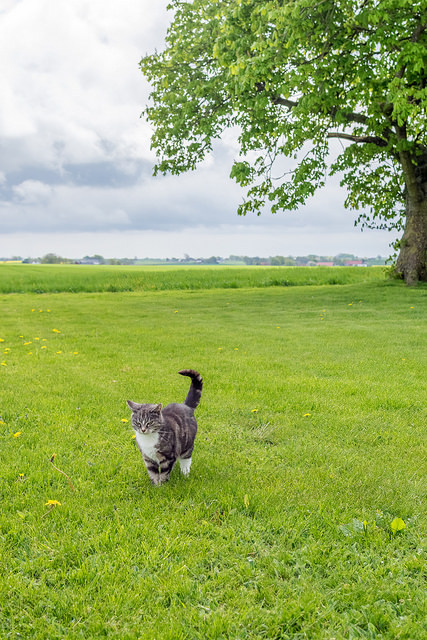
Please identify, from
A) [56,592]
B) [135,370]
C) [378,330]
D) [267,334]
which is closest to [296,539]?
[56,592]

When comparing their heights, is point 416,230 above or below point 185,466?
above

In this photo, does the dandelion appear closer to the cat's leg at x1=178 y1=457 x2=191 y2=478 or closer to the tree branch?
the cat's leg at x1=178 y1=457 x2=191 y2=478

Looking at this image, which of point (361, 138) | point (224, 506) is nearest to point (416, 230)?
point (361, 138)

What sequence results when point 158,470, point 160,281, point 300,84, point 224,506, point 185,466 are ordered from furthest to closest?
point 160,281 → point 300,84 → point 185,466 → point 158,470 → point 224,506

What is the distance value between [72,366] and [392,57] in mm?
15313

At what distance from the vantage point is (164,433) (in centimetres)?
370

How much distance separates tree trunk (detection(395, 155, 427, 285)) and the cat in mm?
19799

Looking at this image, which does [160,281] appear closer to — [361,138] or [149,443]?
[361,138]

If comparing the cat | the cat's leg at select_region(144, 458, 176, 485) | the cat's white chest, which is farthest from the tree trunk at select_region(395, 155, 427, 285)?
the cat's white chest

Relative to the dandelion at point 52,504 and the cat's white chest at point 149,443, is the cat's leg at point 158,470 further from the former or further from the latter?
the dandelion at point 52,504

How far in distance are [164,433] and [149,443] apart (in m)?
0.15

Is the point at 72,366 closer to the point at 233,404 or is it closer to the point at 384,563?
the point at 233,404

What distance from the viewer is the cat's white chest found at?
12.0ft

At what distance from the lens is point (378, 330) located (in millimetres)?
12219
